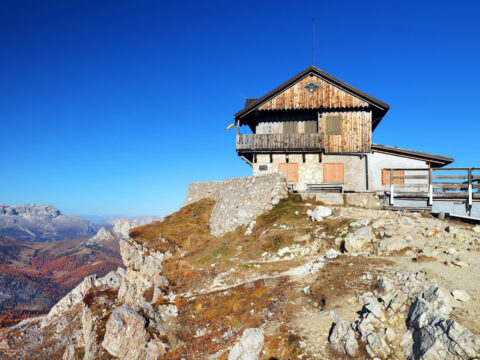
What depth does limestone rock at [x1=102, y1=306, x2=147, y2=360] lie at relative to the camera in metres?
11.5

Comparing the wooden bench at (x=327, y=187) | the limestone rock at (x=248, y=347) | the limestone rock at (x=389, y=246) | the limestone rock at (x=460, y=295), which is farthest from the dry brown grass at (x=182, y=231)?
the limestone rock at (x=460, y=295)

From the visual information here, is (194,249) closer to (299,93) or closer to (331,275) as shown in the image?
(331,275)

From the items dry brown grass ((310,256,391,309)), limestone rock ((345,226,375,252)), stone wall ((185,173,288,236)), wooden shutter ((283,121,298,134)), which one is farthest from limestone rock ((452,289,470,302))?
wooden shutter ((283,121,298,134))

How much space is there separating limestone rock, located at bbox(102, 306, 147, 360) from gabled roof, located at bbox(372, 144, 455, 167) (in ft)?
86.2

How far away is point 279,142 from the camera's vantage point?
94.3ft

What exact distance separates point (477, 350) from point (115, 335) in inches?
518

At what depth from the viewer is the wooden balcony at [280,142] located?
28453mm

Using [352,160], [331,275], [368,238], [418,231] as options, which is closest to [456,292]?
[331,275]

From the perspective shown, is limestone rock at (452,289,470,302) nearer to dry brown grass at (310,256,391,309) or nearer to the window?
dry brown grass at (310,256,391,309)

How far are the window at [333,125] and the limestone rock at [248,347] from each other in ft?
81.2

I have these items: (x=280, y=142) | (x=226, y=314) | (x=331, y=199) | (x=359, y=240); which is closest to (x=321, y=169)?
(x=280, y=142)

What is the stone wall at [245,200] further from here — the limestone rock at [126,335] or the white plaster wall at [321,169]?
the limestone rock at [126,335]

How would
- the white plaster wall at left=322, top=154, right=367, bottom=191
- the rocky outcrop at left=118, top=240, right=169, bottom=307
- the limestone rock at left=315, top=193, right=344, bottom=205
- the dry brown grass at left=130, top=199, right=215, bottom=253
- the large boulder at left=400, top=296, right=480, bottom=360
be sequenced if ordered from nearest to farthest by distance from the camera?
the large boulder at left=400, top=296, right=480, bottom=360 < the rocky outcrop at left=118, top=240, right=169, bottom=307 < the limestone rock at left=315, top=193, right=344, bottom=205 < the dry brown grass at left=130, top=199, right=215, bottom=253 < the white plaster wall at left=322, top=154, right=367, bottom=191

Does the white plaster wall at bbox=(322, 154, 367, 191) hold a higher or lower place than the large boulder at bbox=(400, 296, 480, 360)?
higher
